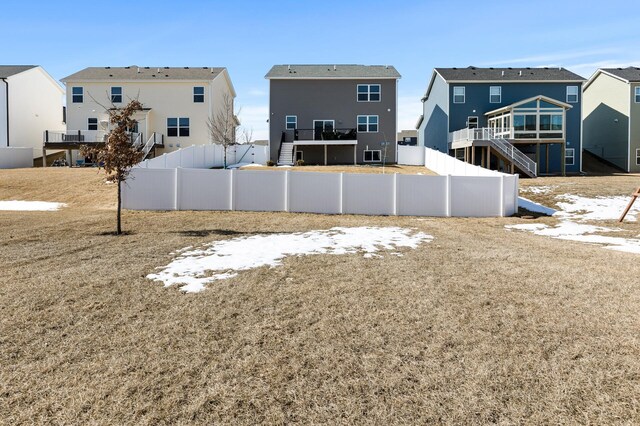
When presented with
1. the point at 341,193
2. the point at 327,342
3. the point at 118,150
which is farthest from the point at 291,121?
the point at 327,342

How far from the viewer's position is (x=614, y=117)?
126 feet

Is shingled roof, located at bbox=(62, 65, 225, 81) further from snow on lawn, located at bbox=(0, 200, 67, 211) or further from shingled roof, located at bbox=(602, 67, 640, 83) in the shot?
shingled roof, located at bbox=(602, 67, 640, 83)

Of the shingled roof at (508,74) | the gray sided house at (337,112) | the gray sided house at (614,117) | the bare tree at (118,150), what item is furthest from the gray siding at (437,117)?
the bare tree at (118,150)

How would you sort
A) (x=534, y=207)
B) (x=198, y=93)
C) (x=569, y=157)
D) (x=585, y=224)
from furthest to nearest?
(x=569, y=157)
(x=198, y=93)
(x=534, y=207)
(x=585, y=224)

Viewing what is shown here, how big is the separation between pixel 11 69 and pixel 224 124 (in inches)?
723

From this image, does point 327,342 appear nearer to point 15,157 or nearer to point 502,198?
point 502,198

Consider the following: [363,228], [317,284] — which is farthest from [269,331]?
[363,228]

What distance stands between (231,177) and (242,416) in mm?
14208

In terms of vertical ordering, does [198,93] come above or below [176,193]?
above

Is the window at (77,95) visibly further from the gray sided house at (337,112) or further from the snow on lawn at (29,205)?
the snow on lawn at (29,205)

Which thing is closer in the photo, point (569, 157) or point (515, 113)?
point (515, 113)

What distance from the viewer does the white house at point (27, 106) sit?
1334 inches

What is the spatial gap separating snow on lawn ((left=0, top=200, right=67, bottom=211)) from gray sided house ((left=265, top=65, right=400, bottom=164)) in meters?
19.3

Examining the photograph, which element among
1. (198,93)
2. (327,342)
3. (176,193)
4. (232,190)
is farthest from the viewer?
(198,93)
